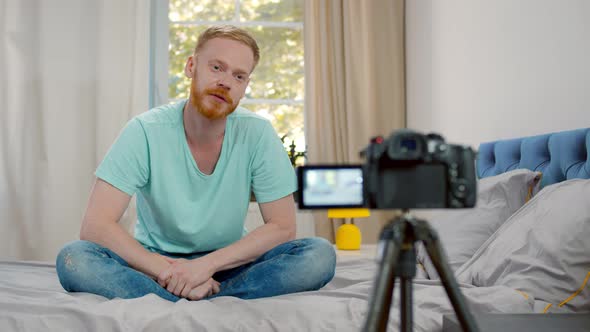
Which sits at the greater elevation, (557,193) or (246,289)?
(557,193)

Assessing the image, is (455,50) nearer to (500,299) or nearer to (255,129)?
(255,129)

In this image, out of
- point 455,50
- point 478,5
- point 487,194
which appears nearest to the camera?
point 487,194

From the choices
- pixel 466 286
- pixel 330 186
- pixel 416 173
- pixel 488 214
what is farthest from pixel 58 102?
pixel 416 173

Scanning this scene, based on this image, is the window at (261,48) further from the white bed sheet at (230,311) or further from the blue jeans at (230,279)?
the white bed sheet at (230,311)

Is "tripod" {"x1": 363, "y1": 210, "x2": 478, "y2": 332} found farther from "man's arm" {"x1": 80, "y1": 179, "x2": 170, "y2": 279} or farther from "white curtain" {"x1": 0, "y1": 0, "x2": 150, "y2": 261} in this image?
"white curtain" {"x1": 0, "y1": 0, "x2": 150, "y2": 261}

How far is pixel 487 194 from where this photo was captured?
199 cm

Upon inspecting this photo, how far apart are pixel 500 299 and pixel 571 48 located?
995 mm

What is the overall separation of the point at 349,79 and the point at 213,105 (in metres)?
2.09

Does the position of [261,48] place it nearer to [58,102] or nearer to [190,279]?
[58,102]

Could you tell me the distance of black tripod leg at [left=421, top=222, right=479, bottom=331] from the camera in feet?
2.67

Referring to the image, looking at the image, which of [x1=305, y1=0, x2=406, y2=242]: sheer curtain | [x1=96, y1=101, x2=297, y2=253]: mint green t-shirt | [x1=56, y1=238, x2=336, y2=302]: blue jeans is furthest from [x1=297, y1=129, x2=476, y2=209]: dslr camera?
[x1=305, y1=0, x2=406, y2=242]: sheer curtain

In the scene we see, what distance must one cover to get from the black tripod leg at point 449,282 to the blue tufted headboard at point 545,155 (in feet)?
3.77

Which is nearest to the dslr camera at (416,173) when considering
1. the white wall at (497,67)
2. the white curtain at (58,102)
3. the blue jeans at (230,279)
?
the blue jeans at (230,279)

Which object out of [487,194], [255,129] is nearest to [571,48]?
[487,194]
